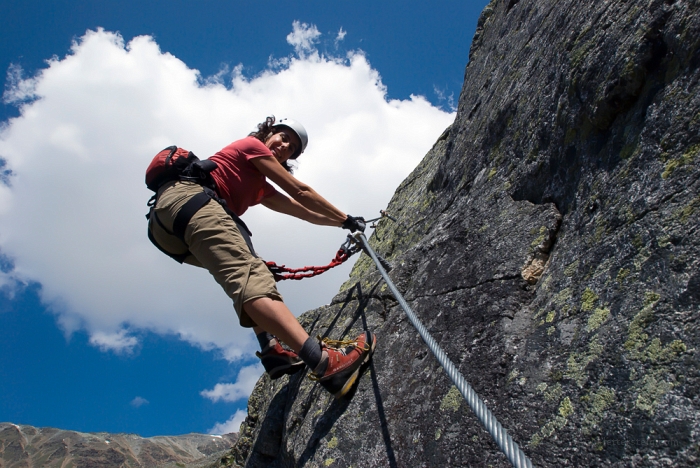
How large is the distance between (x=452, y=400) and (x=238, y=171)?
3.49 m

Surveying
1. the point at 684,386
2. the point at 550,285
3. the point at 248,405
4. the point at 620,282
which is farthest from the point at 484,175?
the point at 248,405

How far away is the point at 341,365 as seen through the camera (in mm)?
4508

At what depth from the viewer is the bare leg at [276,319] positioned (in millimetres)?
4344

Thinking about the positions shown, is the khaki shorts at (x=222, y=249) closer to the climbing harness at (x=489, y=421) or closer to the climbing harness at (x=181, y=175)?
the climbing harness at (x=181, y=175)

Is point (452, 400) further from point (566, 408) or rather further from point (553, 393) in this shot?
point (566, 408)

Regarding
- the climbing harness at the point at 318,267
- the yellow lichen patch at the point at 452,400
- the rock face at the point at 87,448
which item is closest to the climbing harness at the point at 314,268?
the climbing harness at the point at 318,267

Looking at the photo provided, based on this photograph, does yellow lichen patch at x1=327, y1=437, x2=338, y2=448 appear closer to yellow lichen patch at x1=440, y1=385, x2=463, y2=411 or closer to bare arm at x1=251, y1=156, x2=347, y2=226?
yellow lichen patch at x1=440, y1=385, x2=463, y2=411

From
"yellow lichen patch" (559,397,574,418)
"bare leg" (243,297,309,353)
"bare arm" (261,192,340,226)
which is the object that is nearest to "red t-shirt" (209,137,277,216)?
"bare arm" (261,192,340,226)

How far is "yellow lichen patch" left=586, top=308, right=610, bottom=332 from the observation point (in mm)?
2803

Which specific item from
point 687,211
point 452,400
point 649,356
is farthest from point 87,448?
point 687,211

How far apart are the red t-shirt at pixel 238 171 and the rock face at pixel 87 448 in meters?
105


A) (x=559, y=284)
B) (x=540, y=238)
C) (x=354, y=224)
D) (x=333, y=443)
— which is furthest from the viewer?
(x=354, y=224)

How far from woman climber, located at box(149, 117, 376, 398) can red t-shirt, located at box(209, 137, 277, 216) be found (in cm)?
1

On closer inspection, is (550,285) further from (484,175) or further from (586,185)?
(484,175)
